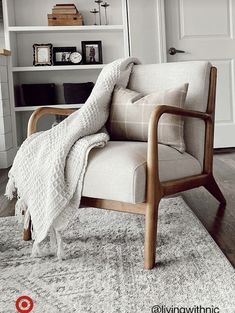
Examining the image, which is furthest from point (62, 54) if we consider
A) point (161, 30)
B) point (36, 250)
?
point (36, 250)

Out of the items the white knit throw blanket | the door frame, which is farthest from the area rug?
the door frame

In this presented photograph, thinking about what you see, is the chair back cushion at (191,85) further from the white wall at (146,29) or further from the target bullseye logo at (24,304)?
the white wall at (146,29)

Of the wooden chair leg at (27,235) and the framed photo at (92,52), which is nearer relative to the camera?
the wooden chair leg at (27,235)

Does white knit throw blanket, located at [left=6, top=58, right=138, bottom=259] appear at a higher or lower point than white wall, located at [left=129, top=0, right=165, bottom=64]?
lower

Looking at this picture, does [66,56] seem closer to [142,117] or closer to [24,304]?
[142,117]

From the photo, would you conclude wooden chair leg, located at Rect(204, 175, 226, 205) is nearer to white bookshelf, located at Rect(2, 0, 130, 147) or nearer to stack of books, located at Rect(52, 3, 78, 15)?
white bookshelf, located at Rect(2, 0, 130, 147)

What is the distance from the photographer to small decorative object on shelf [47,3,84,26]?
3.77 m

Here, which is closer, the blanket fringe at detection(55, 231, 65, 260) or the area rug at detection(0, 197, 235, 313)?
the area rug at detection(0, 197, 235, 313)

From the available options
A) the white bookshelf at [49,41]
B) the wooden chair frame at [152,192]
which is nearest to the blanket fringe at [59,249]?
the wooden chair frame at [152,192]

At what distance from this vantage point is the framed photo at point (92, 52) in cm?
395

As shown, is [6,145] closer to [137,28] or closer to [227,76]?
[137,28]

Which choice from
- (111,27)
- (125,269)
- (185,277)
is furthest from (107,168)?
(111,27)

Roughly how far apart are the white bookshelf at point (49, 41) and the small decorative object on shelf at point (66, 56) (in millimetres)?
79

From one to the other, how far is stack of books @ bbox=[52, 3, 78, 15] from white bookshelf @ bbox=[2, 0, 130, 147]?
0.16m
